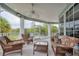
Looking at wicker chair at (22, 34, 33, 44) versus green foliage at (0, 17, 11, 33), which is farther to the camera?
wicker chair at (22, 34, 33, 44)

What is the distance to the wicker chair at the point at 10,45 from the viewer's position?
3885 millimetres

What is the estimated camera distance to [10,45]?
392cm

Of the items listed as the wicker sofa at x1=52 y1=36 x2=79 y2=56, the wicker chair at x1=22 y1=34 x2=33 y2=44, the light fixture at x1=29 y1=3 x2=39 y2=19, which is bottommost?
the wicker sofa at x1=52 y1=36 x2=79 y2=56

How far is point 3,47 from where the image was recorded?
388 centimetres

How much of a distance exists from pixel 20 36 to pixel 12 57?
0.64m

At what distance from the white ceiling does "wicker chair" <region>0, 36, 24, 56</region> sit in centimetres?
86

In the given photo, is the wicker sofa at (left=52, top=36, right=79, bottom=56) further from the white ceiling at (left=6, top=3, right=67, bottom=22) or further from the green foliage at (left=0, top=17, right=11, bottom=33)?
the green foliage at (left=0, top=17, right=11, bottom=33)

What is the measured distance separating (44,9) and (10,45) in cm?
142

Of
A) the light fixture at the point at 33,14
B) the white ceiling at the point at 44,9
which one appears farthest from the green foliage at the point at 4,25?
the light fixture at the point at 33,14

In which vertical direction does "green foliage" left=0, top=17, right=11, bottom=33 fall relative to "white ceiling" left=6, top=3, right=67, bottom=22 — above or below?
below

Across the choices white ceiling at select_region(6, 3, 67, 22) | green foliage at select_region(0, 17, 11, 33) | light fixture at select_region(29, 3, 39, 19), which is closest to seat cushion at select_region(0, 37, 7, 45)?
green foliage at select_region(0, 17, 11, 33)

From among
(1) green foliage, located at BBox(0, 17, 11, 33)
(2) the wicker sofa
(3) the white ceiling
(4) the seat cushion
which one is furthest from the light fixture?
(4) the seat cushion

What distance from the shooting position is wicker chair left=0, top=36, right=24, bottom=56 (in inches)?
153

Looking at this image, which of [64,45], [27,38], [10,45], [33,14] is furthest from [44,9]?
[10,45]
